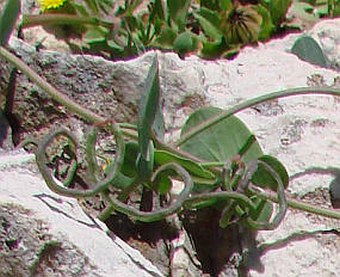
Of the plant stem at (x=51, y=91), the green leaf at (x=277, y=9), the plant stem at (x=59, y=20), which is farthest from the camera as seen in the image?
the green leaf at (x=277, y=9)

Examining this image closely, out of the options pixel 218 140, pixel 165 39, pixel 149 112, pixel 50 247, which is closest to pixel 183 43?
pixel 165 39

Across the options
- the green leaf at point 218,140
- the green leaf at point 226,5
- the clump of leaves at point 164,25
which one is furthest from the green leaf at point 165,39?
the green leaf at point 218,140

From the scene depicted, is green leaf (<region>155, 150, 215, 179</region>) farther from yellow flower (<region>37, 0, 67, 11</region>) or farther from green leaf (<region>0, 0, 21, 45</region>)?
yellow flower (<region>37, 0, 67, 11</region>)

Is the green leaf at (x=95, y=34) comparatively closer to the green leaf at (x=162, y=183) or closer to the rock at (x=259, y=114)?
the rock at (x=259, y=114)

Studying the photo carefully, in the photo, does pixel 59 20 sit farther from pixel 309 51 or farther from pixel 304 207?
pixel 304 207

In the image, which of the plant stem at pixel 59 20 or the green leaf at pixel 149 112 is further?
the plant stem at pixel 59 20

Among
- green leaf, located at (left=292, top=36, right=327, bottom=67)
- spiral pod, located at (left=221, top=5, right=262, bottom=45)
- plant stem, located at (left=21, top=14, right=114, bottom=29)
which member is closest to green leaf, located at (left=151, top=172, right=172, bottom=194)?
green leaf, located at (left=292, top=36, right=327, bottom=67)
